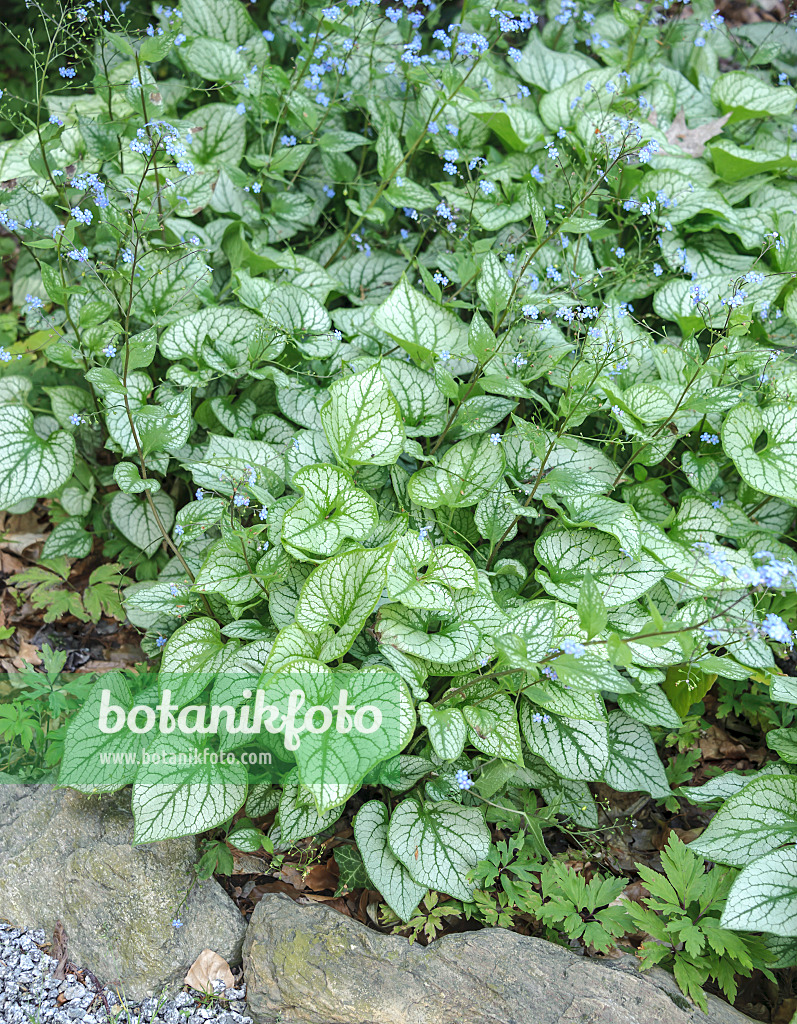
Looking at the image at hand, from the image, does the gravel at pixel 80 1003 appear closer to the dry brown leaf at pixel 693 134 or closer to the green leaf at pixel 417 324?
the green leaf at pixel 417 324

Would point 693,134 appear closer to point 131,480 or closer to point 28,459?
point 131,480

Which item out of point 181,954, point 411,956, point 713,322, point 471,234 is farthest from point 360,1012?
point 471,234

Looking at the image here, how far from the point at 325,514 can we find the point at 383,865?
1037 millimetres

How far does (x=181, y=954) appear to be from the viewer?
2127 mm

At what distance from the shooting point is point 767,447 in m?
2.58

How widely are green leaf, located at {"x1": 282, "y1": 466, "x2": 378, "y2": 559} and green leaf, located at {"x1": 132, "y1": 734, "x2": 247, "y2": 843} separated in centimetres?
67

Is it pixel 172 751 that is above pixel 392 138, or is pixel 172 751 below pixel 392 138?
below

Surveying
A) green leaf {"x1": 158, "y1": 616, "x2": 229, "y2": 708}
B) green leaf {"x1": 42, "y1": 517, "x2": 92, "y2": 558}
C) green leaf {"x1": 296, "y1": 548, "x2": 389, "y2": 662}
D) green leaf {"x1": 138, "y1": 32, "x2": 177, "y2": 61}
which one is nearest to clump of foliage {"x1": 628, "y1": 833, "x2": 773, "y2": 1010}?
green leaf {"x1": 296, "y1": 548, "x2": 389, "y2": 662}

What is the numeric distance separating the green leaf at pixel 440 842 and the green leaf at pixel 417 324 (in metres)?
1.50

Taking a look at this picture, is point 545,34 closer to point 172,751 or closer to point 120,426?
point 120,426

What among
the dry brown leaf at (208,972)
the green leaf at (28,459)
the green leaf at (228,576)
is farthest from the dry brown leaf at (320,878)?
the green leaf at (28,459)

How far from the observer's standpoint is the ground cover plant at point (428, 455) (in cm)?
210

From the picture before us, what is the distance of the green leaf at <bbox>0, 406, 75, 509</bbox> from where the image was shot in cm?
261

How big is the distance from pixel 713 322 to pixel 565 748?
5.57 feet
